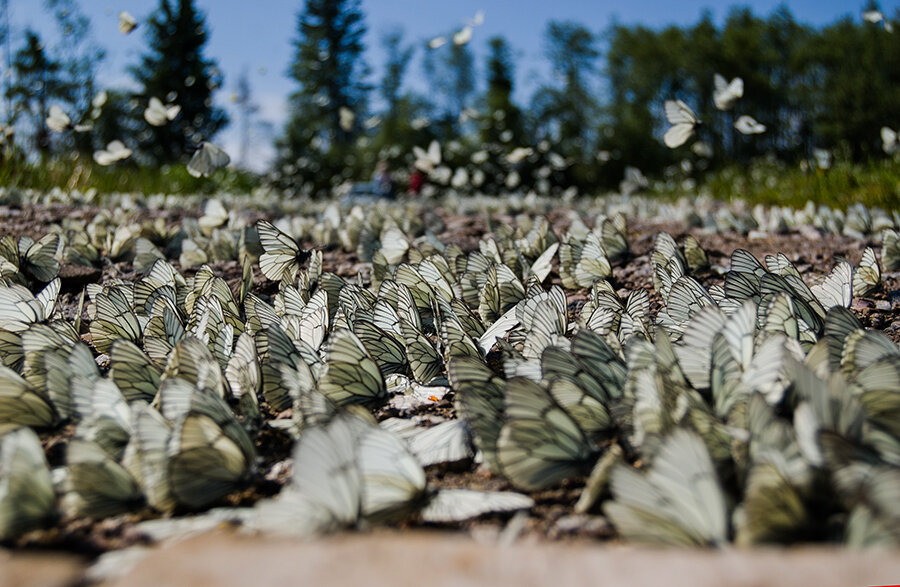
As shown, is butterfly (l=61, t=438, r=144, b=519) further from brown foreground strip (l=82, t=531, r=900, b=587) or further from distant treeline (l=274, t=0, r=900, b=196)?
distant treeline (l=274, t=0, r=900, b=196)

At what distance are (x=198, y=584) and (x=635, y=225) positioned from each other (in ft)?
14.6

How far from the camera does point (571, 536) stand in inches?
40.4

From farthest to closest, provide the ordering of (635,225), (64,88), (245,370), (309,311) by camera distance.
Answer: (64,88) → (635,225) → (309,311) → (245,370)

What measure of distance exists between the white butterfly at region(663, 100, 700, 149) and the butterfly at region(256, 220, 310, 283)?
2.38 meters

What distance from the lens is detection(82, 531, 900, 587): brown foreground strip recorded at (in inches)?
29.2

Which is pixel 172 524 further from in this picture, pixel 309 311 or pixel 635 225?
pixel 635 225

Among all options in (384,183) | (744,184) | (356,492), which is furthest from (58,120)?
(384,183)

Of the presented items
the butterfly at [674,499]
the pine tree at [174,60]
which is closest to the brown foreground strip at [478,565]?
the butterfly at [674,499]

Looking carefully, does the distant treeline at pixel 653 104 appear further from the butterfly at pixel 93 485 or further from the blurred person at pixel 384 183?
the butterfly at pixel 93 485

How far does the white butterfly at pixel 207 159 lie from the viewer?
13.4 feet

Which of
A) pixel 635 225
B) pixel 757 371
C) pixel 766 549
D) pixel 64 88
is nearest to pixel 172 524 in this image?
pixel 766 549

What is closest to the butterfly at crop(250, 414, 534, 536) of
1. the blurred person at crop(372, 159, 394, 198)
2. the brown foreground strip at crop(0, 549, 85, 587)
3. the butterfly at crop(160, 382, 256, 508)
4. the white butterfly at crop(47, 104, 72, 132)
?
the butterfly at crop(160, 382, 256, 508)

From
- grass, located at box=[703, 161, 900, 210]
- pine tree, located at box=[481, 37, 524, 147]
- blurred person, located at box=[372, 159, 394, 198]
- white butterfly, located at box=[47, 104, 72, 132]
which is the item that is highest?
pine tree, located at box=[481, 37, 524, 147]

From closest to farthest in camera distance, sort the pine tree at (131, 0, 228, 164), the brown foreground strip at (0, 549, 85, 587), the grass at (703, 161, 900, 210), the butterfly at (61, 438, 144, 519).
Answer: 1. the brown foreground strip at (0, 549, 85, 587)
2. the butterfly at (61, 438, 144, 519)
3. the grass at (703, 161, 900, 210)
4. the pine tree at (131, 0, 228, 164)
